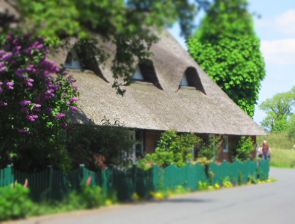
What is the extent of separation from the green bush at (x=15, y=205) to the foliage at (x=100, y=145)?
6947 millimetres

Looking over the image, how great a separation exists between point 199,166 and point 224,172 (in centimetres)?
212

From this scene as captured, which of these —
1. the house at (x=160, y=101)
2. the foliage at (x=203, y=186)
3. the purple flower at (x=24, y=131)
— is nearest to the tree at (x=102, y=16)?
the purple flower at (x=24, y=131)

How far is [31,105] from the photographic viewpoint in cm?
1930

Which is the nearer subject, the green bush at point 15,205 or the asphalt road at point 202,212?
the green bush at point 15,205

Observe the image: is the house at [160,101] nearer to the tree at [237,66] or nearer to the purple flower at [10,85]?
the tree at [237,66]

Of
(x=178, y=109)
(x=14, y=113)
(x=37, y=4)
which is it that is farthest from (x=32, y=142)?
(x=178, y=109)

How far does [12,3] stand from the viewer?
1342 centimetres

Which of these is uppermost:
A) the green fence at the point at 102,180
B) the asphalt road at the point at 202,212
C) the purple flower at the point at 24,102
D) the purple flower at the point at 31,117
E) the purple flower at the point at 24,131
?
the purple flower at the point at 24,102

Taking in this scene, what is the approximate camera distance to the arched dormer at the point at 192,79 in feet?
123

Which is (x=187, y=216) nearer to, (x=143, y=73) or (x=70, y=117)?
(x=70, y=117)

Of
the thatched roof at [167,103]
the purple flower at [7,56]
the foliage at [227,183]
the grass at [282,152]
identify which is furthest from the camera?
the grass at [282,152]

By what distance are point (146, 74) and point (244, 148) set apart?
817 cm

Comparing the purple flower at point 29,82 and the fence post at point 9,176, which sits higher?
the purple flower at point 29,82

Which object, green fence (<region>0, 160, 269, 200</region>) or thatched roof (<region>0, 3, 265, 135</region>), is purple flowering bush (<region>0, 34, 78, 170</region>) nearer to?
green fence (<region>0, 160, 269, 200</region>)
